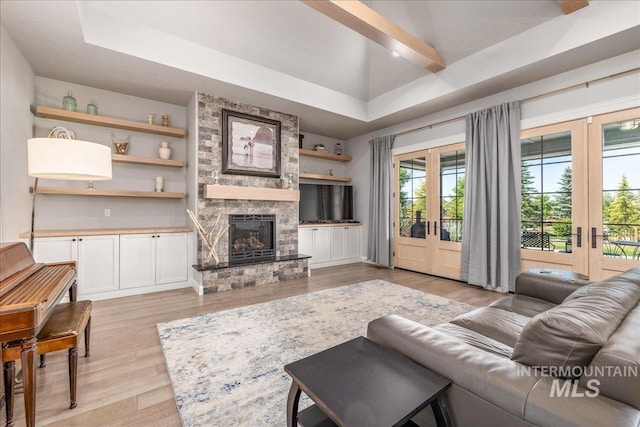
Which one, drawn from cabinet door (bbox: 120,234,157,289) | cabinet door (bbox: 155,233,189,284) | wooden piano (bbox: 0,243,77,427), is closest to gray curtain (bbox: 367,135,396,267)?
cabinet door (bbox: 155,233,189,284)

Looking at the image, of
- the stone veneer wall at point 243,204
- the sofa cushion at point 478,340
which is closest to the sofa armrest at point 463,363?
the sofa cushion at point 478,340

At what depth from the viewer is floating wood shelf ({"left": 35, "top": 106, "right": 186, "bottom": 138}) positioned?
366 cm

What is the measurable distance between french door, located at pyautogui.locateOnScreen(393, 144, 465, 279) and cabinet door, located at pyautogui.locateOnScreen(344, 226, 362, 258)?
0.97 metres

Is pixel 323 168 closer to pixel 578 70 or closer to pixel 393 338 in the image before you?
pixel 578 70

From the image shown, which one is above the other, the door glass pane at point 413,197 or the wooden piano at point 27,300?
the door glass pane at point 413,197

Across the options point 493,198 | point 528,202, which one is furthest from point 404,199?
point 528,202

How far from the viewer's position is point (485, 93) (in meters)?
4.21

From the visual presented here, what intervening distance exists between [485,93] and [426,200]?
1918mm

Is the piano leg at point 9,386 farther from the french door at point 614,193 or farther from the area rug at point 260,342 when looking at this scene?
the french door at point 614,193

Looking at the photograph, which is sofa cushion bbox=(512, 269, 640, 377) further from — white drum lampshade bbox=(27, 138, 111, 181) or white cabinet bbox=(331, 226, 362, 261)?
white cabinet bbox=(331, 226, 362, 261)

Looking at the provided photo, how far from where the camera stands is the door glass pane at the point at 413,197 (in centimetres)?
532

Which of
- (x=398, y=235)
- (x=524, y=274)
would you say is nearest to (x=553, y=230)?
(x=524, y=274)

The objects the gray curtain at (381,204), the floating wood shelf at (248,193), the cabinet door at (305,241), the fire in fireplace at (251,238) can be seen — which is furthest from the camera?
the gray curtain at (381,204)

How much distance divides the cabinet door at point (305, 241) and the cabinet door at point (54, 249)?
3346 mm
